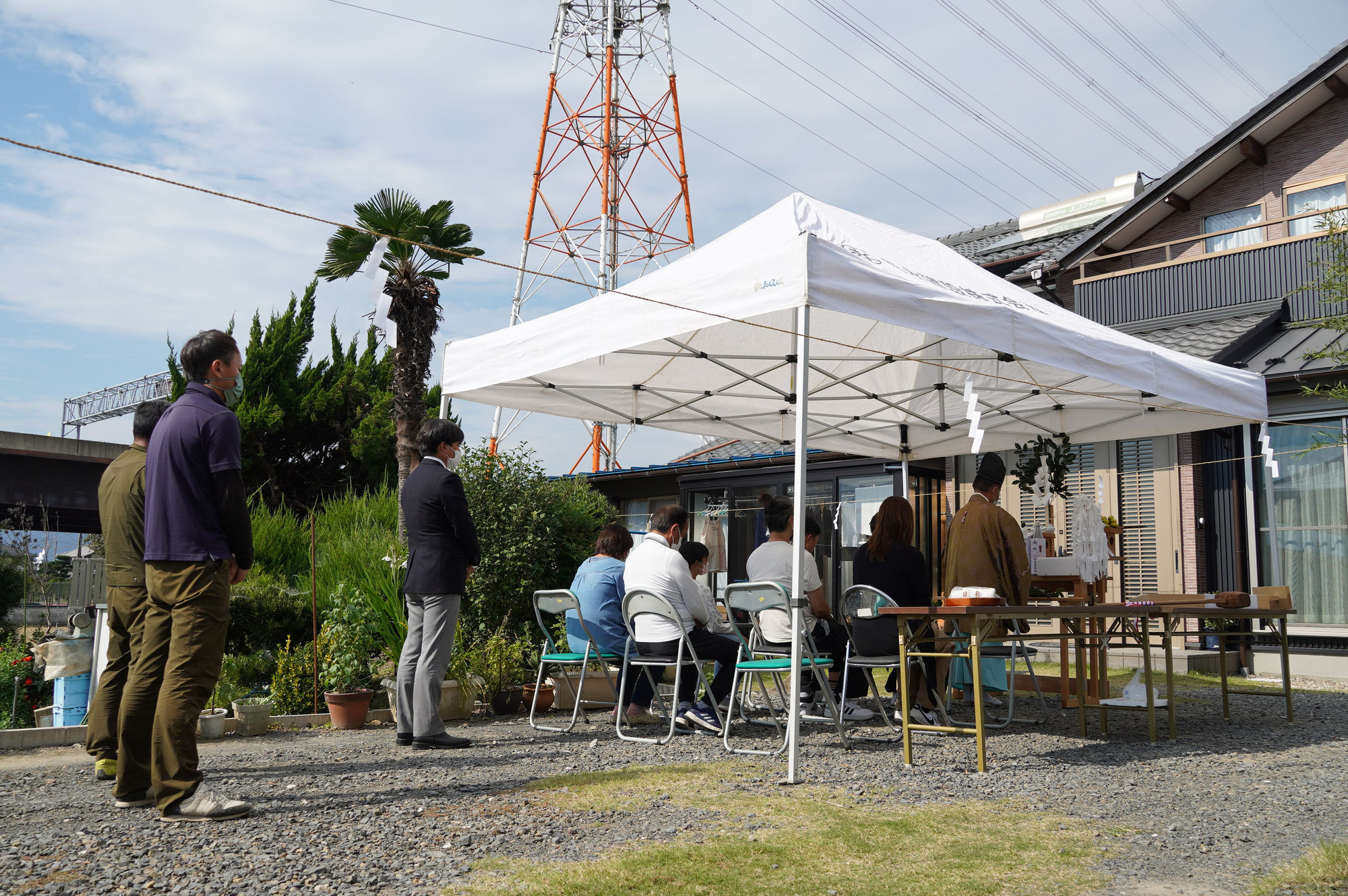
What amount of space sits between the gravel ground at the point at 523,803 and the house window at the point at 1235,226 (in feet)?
33.8

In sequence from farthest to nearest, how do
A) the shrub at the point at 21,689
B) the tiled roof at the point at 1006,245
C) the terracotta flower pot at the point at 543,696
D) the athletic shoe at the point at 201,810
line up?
the tiled roof at the point at 1006,245 → the terracotta flower pot at the point at 543,696 → the shrub at the point at 21,689 → the athletic shoe at the point at 201,810

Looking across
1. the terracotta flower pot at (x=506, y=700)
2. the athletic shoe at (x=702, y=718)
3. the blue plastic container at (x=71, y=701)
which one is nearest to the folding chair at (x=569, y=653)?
the athletic shoe at (x=702, y=718)

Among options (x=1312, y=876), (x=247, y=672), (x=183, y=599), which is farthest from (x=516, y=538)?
(x=1312, y=876)

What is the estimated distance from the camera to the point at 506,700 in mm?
7156

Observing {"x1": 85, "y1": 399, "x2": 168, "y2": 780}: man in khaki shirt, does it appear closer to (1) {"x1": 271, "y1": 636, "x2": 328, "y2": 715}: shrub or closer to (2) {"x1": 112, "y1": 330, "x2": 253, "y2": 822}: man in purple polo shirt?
(2) {"x1": 112, "y1": 330, "x2": 253, "y2": 822}: man in purple polo shirt

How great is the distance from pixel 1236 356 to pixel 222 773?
1134 cm

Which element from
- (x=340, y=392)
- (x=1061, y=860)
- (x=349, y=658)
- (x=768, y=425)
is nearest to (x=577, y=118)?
(x=340, y=392)

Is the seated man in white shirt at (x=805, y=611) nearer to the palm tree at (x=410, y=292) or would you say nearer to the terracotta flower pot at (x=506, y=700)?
the terracotta flower pot at (x=506, y=700)

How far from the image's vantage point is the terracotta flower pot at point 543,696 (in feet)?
23.9

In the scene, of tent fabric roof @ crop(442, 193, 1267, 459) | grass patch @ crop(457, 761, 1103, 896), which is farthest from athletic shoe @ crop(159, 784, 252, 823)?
tent fabric roof @ crop(442, 193, 1267, 459)

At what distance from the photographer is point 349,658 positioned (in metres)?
6.89

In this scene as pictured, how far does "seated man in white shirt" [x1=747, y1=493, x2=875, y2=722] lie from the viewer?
6.09m

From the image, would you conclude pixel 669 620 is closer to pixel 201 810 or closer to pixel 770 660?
pixel 770 660

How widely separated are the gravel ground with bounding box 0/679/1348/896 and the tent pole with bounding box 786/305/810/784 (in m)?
0.22
